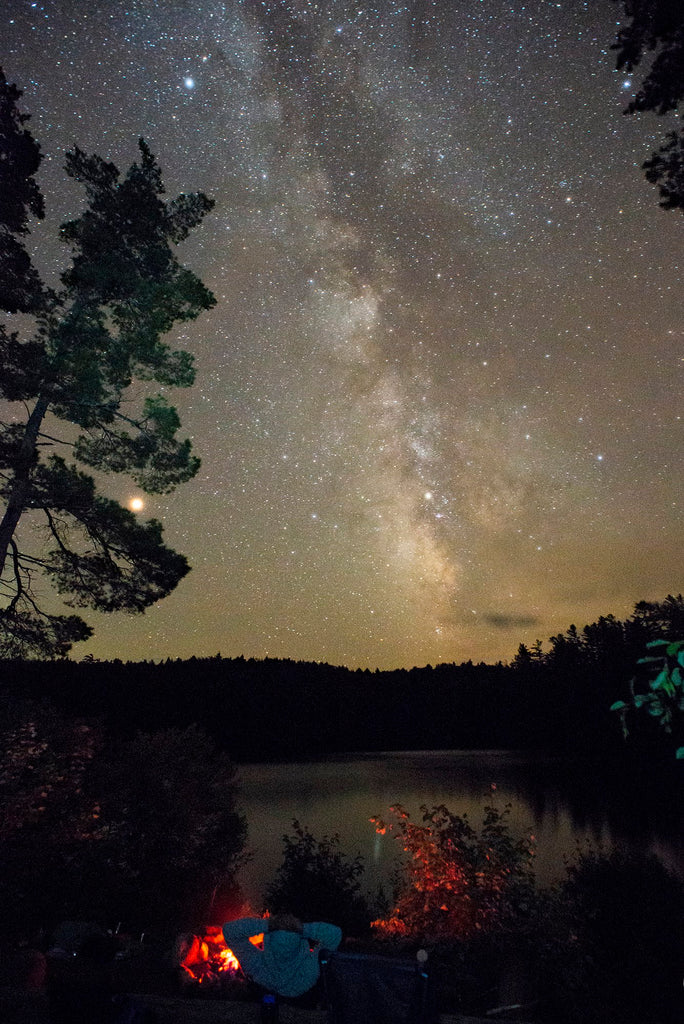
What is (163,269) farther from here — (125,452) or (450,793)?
(450,793)

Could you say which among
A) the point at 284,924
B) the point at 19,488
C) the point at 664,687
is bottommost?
the point at 284,924

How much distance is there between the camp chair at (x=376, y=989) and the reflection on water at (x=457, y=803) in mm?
14135

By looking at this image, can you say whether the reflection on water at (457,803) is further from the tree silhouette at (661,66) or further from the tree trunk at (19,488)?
the tree silhouette at (661,66)

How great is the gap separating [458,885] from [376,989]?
5.36m

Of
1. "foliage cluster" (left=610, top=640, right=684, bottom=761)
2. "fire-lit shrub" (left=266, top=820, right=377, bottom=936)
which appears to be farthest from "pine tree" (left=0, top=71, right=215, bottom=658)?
"foliage cluster" (left=610, top=640, right=684, bottom=761)

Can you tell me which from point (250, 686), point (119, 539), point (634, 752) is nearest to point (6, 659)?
point (119, 539)

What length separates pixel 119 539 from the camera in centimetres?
1252

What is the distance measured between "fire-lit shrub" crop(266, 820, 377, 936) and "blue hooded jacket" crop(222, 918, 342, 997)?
187 inches

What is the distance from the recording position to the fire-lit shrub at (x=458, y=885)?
28.4ft

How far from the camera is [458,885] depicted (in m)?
8.95

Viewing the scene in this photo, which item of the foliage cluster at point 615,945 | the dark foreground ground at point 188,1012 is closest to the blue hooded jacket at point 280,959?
the dark foreground ground at point 188,1012

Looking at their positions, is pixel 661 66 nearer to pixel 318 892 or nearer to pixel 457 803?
pixel 318 892

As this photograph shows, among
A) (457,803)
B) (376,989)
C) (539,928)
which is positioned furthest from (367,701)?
(376,989)

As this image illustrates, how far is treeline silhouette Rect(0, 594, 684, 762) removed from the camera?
70312mm
